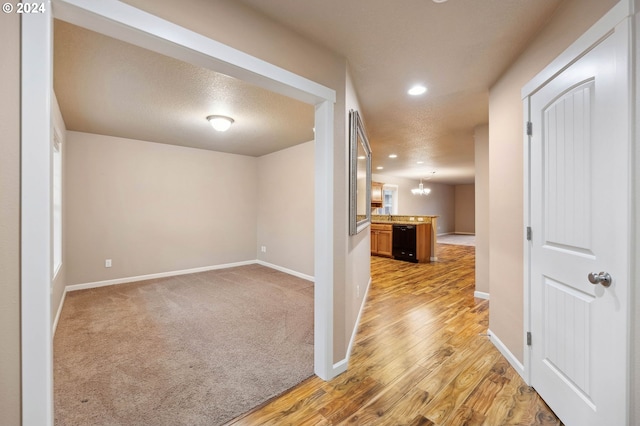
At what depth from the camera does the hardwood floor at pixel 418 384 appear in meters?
1.66

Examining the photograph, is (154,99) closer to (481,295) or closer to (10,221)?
(10,221)

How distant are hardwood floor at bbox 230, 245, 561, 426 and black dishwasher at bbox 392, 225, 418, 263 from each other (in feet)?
9.98

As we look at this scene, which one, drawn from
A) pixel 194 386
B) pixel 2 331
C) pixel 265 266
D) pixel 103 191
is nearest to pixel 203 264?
pixel 265 266

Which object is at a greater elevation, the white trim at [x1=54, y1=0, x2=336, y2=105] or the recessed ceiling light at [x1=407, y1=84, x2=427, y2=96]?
the recessed ceiling light at [x1=407, y1=84, x2=427, y2=96]

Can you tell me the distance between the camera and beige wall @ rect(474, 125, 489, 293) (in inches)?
149

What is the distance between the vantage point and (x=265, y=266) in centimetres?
588

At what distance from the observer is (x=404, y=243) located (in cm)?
656

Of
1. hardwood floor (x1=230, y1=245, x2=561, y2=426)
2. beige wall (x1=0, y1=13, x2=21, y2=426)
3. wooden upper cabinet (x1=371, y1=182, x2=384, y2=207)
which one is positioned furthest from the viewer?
wooden upper cabinet (x1=371, y1=182, x2=384, y2=207)

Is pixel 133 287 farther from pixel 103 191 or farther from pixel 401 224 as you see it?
pixel 401 224

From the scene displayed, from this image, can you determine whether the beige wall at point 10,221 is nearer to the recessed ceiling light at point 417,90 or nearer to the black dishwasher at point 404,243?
the recessed ceiling light at point 417,90

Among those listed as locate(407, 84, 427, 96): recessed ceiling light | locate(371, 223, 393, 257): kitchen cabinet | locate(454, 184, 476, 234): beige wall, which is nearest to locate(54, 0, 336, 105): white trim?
locate(407, 84, 427, 96): recessed ceiling light

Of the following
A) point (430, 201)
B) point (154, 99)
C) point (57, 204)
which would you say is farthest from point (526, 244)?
point (430, 201)

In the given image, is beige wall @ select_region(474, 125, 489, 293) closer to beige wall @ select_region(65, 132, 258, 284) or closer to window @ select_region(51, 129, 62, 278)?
beige wall @ select_region(65, 132, 258, 284)

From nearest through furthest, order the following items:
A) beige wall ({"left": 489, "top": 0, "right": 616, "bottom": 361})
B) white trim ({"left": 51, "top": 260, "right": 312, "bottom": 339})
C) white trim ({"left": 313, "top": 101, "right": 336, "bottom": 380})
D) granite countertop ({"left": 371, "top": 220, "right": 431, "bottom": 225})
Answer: beige wall ({"left": 489, "top": 0, "right": 616, "bottom": 361}), white trim ({"left": 313, "top": 101, "right": 336, "bottom": 380}), white trim ({"left": 51, "top": 260, "right": 312, "bottom": 339}), granite countertop ({"left": 371, "top": 220, "right": 431, "bottom": 225})
